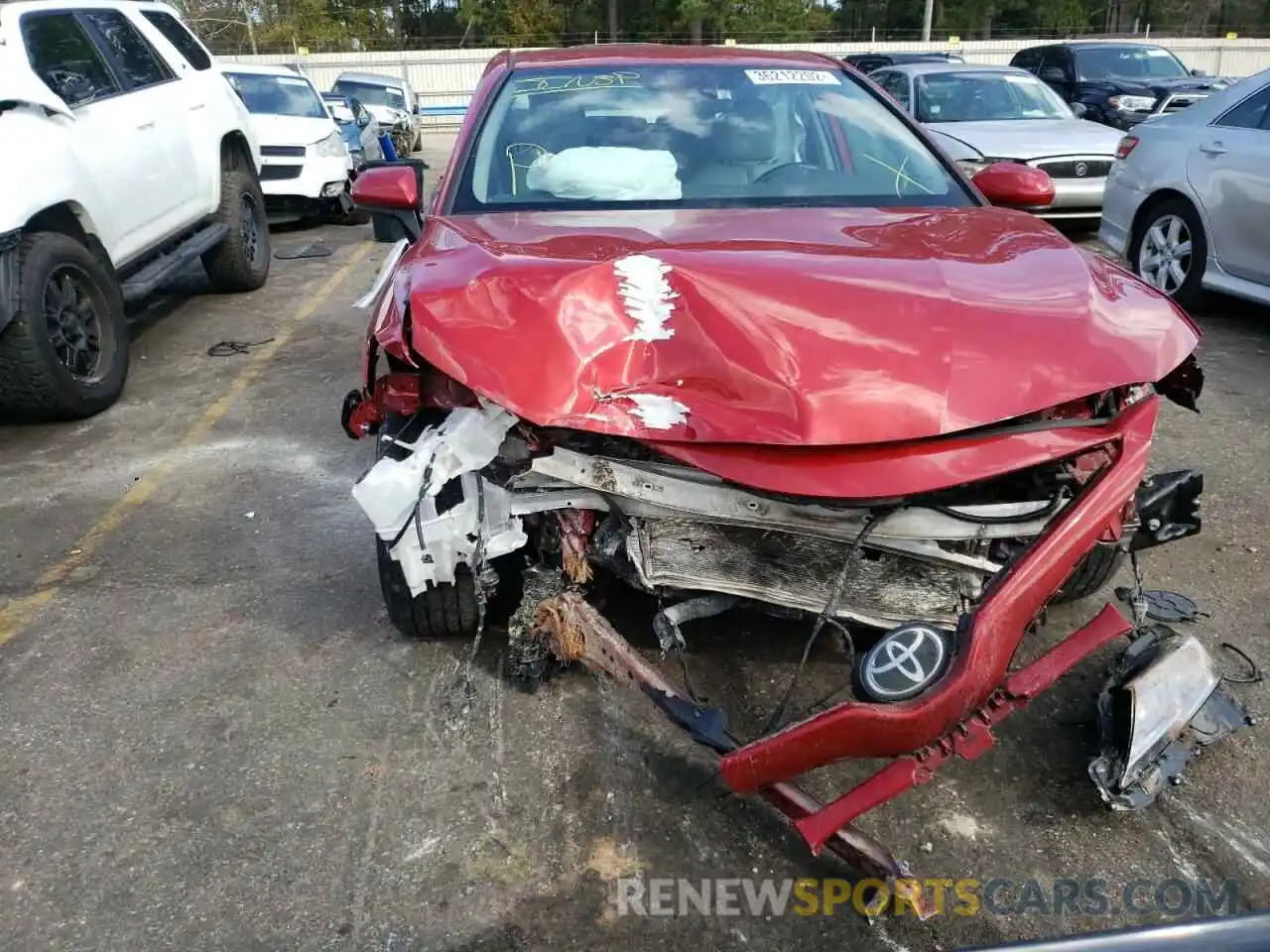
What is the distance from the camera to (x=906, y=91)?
977cm

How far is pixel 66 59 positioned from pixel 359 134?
26.4 feet

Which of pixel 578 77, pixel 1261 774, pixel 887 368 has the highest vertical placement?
pixel 578 77

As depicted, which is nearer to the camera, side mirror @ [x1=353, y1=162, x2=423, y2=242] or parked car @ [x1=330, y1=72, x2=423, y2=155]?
side mirror @ [x1=353, y1=162, x2=423, y2=242]

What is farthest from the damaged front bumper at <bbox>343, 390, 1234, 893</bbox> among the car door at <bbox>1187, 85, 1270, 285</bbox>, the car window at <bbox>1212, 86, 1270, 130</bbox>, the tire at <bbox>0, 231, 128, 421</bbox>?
the car window at <bbox>1212, 86, 1270, 130</bbox>

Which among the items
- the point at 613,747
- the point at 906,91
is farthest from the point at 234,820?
the point at 906,91

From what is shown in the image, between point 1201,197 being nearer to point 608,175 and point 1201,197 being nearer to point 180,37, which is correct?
point 608,175

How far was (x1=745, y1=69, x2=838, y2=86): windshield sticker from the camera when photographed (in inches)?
147

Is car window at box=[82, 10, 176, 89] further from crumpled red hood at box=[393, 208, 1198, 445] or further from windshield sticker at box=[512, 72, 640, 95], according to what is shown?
crumpled red hood at box=[393, 208, 1198, 445]

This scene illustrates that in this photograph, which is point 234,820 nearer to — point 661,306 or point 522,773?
point 522,773

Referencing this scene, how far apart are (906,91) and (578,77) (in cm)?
715

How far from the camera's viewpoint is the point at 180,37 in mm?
7031

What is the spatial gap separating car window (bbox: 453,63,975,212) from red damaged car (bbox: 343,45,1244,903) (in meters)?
0.31

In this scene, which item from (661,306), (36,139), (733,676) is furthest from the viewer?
(36,139)

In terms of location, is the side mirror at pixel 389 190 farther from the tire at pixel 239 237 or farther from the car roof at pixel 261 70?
the car roof at pixel 261 70
